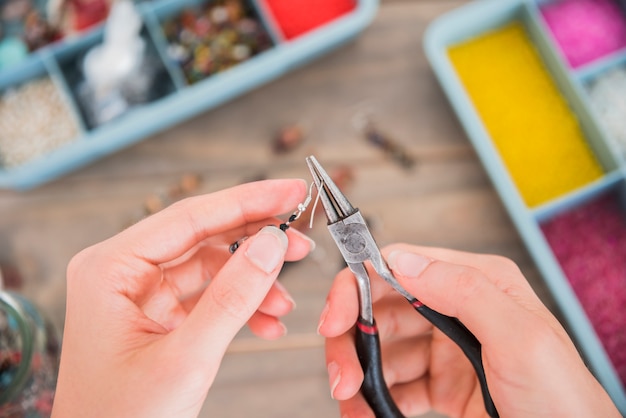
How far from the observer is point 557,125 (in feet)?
3.03

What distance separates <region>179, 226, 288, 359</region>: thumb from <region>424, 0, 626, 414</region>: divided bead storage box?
1.50ft

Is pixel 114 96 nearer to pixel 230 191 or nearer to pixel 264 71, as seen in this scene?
pixel 264 71

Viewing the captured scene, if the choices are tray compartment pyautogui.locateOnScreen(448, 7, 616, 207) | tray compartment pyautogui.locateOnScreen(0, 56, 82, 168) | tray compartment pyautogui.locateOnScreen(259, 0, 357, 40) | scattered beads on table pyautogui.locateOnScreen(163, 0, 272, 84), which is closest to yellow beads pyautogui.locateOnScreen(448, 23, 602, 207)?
tray compartment pyautogui.locateOnScreen(448, 7, 616, 207)

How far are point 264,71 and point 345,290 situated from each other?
0.42m

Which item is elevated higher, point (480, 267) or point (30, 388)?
point (30, 388)

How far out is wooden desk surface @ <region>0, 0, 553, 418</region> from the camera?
2.78ft

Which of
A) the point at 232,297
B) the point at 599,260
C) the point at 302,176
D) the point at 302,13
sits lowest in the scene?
the point at 599,260

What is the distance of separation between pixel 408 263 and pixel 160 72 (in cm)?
58

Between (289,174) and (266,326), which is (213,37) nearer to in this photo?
(289,174)

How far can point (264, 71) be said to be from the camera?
0.89m

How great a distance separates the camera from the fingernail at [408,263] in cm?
59

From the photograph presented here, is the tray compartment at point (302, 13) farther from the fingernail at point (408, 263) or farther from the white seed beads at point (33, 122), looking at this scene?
the fingernail at point (408, 263)

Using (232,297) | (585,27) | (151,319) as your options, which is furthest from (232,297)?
(585,27)

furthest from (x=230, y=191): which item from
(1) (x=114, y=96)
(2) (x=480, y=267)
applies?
(1) (x=114, y=96)
